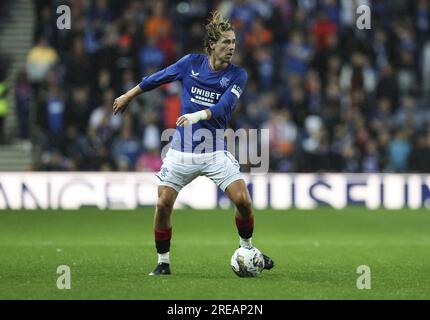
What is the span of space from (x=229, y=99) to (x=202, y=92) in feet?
1.15

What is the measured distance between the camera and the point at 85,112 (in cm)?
2147

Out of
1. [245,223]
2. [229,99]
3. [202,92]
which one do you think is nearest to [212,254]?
[245,223]

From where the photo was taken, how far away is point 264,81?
73.8 feet

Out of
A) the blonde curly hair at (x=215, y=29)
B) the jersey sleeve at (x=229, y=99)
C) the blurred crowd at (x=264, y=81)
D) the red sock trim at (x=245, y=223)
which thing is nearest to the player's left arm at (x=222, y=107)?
the jersey sleeve at (x=229, y=99)

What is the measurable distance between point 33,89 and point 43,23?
1.54 m

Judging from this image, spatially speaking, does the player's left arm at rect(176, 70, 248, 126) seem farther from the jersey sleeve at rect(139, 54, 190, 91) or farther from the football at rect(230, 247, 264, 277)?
the football at rect(230, 247, 264, 277)

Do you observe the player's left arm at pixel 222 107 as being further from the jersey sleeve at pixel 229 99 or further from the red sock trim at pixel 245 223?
the red sock trim at pixel 245 223

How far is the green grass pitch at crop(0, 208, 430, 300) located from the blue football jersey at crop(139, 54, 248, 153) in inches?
53.2

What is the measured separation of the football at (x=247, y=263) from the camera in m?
10.4

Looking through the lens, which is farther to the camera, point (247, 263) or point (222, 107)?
point (247, 263)

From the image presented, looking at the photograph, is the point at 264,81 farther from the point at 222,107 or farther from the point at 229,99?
the point at 222,107

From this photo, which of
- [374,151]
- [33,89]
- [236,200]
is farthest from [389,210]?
[236,200]

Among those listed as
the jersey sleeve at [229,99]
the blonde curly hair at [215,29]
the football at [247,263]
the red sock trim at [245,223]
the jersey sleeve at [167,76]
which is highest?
the blonde curly hair at [215,29]
